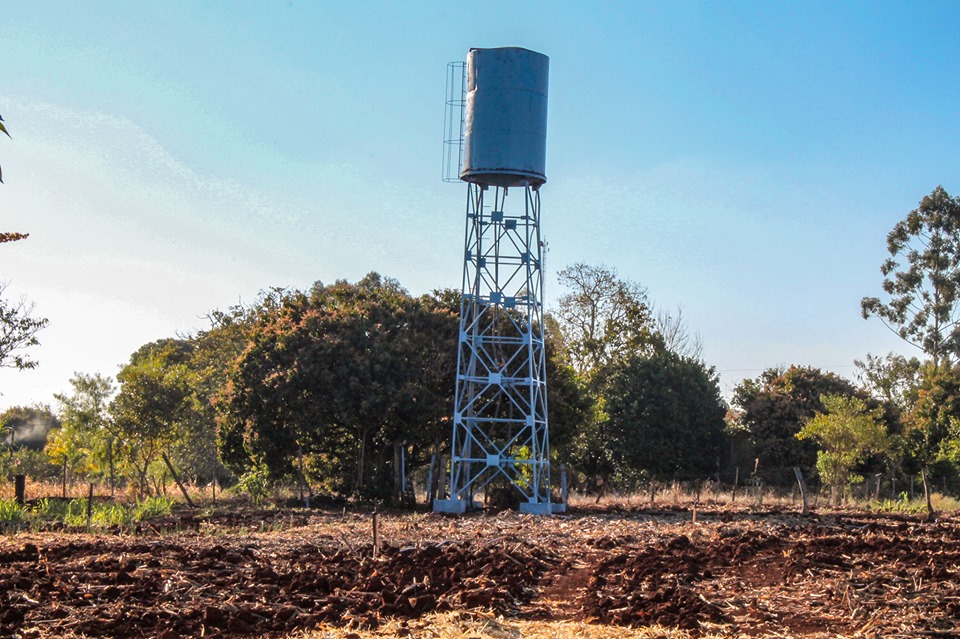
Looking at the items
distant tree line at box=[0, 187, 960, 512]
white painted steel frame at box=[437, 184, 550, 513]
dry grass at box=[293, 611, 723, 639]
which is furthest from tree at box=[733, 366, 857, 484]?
dry grass at box=[293, 611, 723, 639]

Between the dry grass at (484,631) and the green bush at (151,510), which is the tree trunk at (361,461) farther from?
the dry grass at (484,631)

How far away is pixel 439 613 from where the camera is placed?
11180 millimetres

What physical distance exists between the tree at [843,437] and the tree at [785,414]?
596 cm

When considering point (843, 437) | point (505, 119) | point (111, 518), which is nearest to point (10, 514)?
point (111, 518)

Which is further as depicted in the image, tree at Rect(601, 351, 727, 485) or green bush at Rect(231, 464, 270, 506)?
tree at Rect(601, 351, 727, 485)

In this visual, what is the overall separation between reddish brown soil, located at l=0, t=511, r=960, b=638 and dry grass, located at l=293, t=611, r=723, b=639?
259 millimetres

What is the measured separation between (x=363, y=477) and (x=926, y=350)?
102ft

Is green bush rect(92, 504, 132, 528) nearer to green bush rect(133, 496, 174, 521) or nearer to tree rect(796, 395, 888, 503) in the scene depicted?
green bush rect(133, 496, 174, 521)

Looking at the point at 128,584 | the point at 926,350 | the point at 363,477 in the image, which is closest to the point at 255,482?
the point at 363,477

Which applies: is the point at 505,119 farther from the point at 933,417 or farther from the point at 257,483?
the point at 933,417

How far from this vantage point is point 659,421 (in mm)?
43344

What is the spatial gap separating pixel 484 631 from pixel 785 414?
36.4 metres

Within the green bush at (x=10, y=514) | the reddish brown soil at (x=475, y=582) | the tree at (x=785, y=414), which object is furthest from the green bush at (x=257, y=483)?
the tree at (x=785, y=414)

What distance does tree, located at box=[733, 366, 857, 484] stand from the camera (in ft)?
143
